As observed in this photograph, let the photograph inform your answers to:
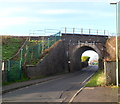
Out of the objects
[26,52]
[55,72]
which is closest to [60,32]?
[55,72]

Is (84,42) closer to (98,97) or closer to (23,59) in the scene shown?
(23,59)

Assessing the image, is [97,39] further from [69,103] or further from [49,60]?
[69,103]

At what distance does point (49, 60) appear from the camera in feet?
99.1

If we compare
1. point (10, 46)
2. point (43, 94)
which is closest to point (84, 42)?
point (10, 46)

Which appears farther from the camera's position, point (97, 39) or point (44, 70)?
point (97, 39)

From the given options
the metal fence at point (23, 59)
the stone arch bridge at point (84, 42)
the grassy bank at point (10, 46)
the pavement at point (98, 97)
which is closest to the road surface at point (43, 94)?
the pavement at point (98, 97)

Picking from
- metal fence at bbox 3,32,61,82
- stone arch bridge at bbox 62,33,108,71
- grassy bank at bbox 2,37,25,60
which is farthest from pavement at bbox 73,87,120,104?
stone arch bridge at bbox 62,33,108,71

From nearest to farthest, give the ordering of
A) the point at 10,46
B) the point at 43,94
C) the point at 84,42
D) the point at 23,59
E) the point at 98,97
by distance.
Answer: the point at 98,97, the point at 43,94, the point at 23,59, the point at 10,46, the point at 84,42

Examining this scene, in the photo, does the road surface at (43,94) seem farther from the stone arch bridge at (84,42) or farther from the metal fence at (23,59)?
the stone arch bridge at (84,42)

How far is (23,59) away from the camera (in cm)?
2609

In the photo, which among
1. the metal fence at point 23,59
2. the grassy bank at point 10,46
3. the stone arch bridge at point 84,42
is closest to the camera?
the metal fence at point 23,59

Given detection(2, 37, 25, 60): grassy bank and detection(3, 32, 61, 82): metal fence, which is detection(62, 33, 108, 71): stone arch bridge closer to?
detection(3, 32, 61, 82): metal fence

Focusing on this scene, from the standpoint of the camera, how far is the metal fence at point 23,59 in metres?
20.4

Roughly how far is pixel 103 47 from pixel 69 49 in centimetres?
604
